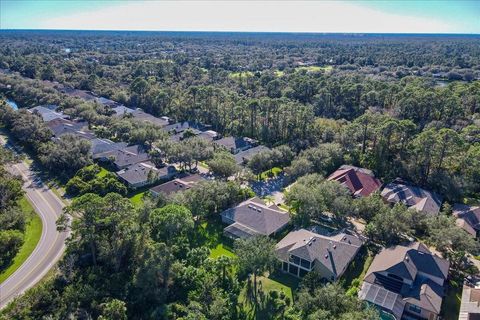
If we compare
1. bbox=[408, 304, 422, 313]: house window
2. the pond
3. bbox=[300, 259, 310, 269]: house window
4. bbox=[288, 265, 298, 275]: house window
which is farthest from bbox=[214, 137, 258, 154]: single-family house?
the pond

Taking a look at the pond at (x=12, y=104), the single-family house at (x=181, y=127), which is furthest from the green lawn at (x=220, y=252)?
the pond at (x=12, y=104)

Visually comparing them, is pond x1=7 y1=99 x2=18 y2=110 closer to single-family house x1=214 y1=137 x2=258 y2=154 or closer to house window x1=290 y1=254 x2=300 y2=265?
single-family house x1=214 y1=137 x2=258 y2=154

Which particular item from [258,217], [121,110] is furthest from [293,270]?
[121,110]

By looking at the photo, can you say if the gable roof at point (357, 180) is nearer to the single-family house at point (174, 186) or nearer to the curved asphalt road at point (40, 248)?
the single-family house at point (174, 186)

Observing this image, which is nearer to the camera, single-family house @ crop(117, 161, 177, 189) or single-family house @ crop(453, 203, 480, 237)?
single-family house @ crop(453, 203, 480, 237)

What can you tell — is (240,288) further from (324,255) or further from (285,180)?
(285,180)

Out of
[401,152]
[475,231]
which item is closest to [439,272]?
[475,231]

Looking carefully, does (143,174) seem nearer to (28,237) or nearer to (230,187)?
(230,187)
